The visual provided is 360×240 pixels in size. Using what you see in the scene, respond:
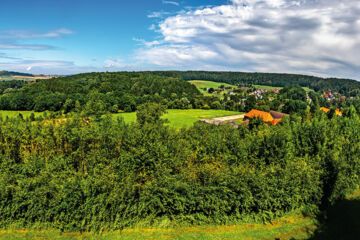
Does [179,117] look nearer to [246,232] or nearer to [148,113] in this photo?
[148,113]

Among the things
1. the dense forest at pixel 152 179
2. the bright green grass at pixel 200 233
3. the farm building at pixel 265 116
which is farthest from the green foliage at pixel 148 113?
the bright green grass at pixel 200 233

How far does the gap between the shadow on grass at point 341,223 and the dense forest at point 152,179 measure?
0.92 meters

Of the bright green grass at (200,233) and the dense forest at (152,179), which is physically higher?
the dense forest at (152,179)

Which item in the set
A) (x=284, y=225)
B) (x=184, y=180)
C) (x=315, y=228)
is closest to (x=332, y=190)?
(x=315, y=228)

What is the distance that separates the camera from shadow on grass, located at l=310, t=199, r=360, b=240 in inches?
588

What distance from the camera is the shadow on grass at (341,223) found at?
49.0ft

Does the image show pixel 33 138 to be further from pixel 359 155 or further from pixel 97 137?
pixel 359 155

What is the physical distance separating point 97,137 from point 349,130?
31.9m

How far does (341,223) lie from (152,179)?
1506 centimetres

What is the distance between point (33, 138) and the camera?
21.0 metres

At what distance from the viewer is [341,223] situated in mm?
16312

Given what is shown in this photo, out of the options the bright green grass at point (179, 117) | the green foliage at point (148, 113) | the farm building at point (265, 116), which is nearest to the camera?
the green foliage at point (148, 113)

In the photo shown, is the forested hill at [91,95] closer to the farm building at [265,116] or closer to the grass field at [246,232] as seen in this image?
the grass field at [246,232]

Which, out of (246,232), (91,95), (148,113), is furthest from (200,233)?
(91,95)
